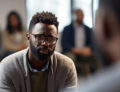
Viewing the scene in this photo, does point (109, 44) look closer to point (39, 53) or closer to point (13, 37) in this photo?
point (39, 53)

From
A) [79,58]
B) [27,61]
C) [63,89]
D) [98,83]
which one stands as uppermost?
[98,83]

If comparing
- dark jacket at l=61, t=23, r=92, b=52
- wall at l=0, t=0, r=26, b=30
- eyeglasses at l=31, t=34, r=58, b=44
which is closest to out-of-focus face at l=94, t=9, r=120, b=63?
eyeglasses at l=31, t=34, r=58, b=44

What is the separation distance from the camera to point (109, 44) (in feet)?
1.17

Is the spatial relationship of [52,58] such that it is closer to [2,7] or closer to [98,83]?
[98,83]

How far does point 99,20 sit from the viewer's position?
0.37 metres

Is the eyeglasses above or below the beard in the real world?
above

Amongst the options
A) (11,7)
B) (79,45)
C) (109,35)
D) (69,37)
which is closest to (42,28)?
(109,35)

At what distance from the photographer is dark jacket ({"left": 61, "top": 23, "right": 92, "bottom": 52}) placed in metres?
2.67

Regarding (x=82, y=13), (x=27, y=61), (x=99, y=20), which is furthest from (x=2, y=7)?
(x=99, y=20)

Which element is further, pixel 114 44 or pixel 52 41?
pixel 52 41

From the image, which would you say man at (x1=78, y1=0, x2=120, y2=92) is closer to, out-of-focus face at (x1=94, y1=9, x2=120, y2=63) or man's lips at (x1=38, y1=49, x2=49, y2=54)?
out-of-focus face at (x1=94, y1=9, x2=120, y2=63)

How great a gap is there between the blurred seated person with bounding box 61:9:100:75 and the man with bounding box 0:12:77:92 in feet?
4.51

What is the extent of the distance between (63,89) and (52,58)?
0.45ft

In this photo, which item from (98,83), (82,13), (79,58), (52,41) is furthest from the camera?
(82,13)
